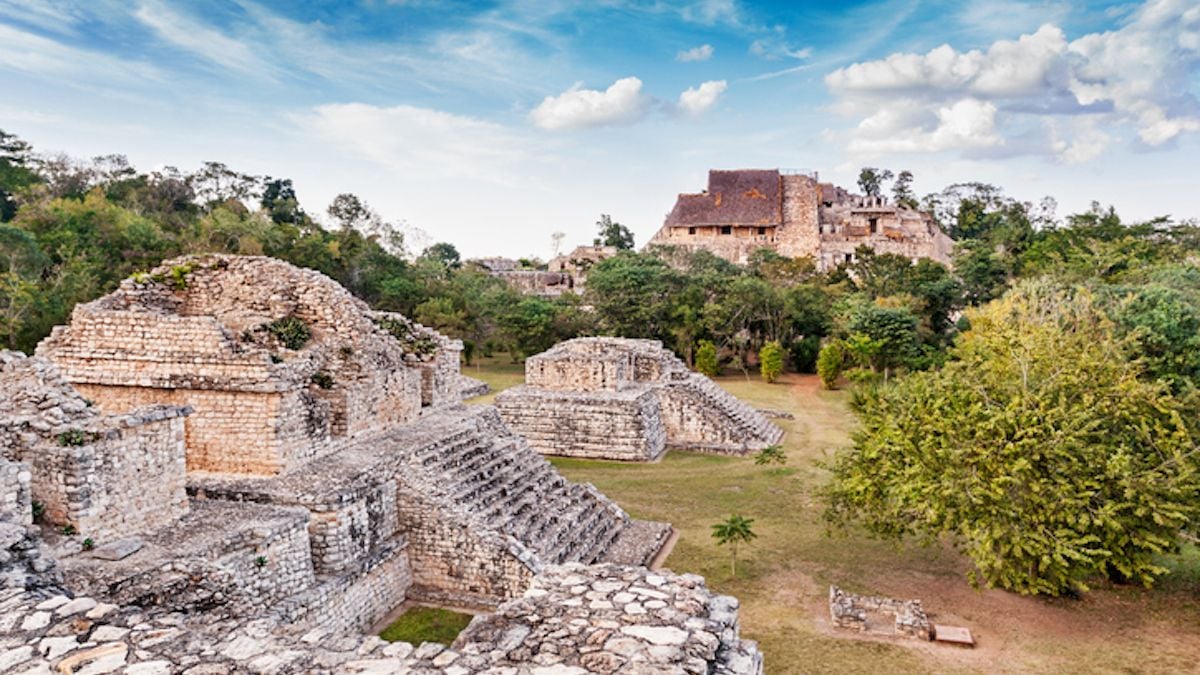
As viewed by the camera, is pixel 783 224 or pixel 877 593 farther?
pixel 783 224

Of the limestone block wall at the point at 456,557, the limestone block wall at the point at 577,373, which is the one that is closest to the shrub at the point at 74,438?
the limestone block wall at the point at 456,557

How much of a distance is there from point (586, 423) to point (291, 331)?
29.8 ft

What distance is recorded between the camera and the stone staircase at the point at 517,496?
10.9 metres

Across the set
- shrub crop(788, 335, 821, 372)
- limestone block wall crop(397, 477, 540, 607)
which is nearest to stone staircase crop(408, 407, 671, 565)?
limestone block wall crop(397, 477, 540, 607)

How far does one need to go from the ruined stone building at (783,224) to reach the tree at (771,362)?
1966 centimetres

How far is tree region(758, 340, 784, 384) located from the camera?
1216 inches

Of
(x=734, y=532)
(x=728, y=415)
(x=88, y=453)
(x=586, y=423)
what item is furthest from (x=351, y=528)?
(x=728, y=415)

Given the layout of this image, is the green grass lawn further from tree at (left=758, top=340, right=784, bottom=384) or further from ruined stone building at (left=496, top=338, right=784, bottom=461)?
tree at (left=758, top=340, right=784, bottom=384)

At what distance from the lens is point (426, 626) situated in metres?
9.80

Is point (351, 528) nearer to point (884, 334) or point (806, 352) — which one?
point (884, 334)

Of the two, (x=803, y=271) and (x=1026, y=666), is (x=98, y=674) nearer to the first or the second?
(x=1026, y=666)

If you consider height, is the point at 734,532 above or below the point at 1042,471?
below

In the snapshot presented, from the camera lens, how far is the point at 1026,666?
8969mm

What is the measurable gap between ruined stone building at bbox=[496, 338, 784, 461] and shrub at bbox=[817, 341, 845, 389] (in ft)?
24.8
